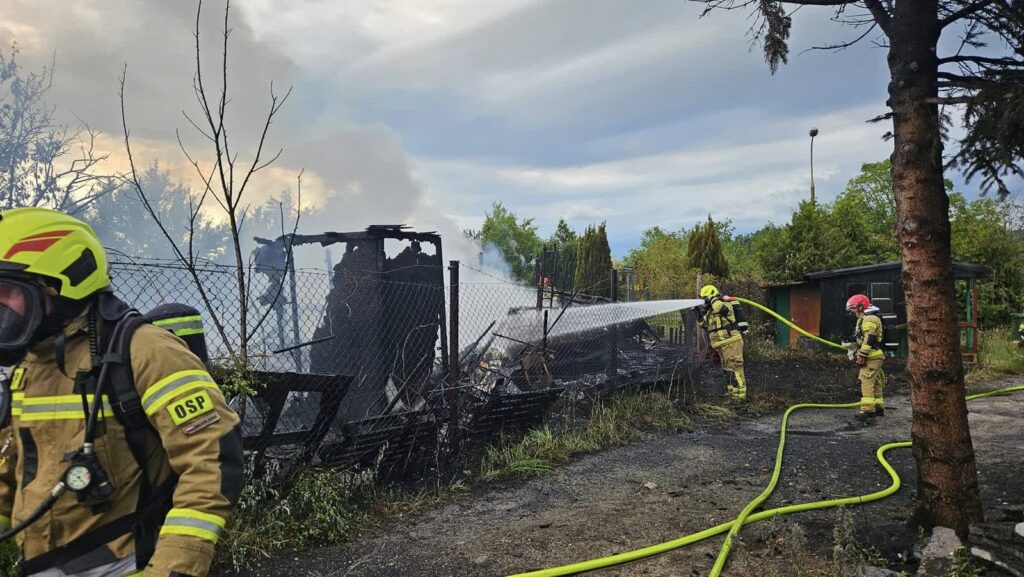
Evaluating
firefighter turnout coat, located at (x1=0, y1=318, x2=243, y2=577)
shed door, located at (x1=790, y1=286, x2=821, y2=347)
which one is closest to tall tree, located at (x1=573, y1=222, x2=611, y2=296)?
shed door, located at (x1=790, y1=286, x2=821, y2=347)

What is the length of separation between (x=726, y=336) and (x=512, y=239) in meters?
30.8

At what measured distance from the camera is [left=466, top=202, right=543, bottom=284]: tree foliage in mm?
37719

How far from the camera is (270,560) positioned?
12.1ft

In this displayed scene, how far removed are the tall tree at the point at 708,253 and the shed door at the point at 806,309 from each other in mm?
3658

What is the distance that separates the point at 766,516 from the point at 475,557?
201 cm

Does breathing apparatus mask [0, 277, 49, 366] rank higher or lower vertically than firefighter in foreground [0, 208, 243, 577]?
higher

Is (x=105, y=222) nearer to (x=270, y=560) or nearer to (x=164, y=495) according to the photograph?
(x=270, y=560)

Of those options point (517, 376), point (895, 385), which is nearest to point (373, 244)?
point (517, 376)

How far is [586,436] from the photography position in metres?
6.63

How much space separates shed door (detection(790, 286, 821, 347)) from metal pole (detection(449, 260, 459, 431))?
12480 mm

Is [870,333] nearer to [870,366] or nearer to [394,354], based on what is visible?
[870,366]

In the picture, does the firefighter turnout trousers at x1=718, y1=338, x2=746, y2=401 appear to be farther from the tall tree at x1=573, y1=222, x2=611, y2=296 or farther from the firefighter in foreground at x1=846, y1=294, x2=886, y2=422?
the tall tree at x1=573, y1=222, x2=611, y2=296

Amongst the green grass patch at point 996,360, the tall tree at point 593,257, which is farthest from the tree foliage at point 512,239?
the green grass patch at point 996,360

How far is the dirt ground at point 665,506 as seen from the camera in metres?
3.69
